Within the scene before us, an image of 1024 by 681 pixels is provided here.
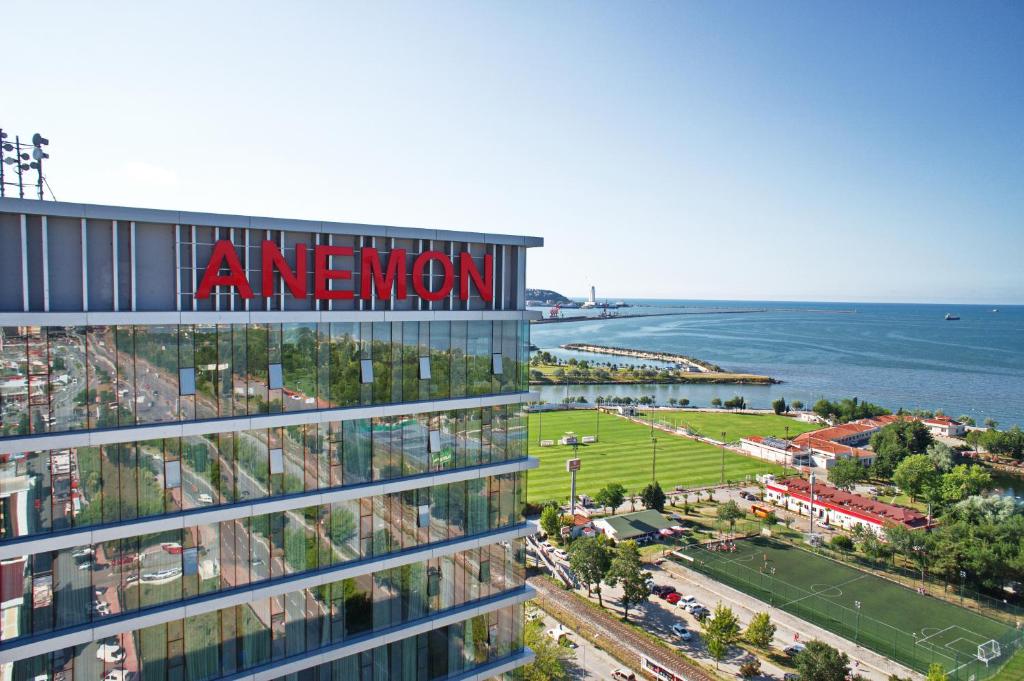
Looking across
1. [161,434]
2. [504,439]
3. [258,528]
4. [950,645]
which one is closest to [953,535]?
[950,645]

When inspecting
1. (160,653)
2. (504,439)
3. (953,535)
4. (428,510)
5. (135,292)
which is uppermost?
(135,292)

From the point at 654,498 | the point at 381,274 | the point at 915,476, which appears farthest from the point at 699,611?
the point at 915,476

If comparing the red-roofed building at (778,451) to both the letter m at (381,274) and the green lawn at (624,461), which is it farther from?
the letter m at (381,274)

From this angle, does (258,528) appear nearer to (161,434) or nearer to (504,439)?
(161,434)

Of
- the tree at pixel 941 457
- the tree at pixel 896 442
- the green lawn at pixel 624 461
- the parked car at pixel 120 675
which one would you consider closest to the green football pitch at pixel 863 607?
the green lawn at pixel 624 461

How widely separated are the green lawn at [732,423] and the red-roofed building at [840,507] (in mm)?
32412

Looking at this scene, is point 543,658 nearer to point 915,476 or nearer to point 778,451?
point 915,476

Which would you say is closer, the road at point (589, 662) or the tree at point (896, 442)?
the road at point (589, 662)

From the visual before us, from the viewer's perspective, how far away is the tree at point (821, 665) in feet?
132

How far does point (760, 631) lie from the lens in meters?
47.4

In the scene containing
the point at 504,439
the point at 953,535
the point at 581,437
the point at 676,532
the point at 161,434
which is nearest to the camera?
the point at 161,434

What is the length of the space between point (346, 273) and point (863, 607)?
53.4 metres

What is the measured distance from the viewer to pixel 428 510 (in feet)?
85.9

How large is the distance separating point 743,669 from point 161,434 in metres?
41.4
